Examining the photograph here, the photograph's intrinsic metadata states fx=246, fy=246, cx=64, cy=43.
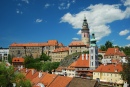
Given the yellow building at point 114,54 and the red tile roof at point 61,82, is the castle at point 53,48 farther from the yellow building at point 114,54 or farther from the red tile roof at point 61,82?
the red tile roof at point 61,82

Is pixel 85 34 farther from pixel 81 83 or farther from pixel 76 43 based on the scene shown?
pixel 81 83

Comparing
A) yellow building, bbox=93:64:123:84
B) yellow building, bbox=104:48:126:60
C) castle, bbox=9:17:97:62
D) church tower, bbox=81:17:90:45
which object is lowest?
yellow building, bbox=93:64:123:84

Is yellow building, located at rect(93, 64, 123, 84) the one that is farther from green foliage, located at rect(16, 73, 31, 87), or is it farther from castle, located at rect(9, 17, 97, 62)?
castle, located at rect(9, 17, 97, 62)

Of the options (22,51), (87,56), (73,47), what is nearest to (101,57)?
(73,47)

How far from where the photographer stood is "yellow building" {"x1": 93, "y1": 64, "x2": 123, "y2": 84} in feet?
179

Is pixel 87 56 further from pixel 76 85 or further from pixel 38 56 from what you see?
pixel 38 56

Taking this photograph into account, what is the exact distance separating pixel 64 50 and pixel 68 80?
269 ft

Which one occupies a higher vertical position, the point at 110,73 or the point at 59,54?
the point at 59,54

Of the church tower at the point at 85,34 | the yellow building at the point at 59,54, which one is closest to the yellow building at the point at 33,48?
the yellow building at the point at 59,54

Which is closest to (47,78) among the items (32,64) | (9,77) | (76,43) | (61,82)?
(61,82)

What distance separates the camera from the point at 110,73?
183ft

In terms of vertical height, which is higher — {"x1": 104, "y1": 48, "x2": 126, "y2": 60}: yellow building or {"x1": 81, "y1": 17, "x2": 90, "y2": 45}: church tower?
{"x1": 81, "y1": 17, "x2": 90, "y2": 45}: church tower

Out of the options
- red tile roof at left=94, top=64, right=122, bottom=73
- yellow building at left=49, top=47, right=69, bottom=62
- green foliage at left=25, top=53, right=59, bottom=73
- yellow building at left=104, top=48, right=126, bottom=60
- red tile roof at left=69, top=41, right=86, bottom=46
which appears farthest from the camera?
yellow building at left=49, top=47, right=69, bottom=62

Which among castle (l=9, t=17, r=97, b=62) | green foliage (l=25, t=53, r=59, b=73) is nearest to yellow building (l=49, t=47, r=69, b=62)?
castle (l=9, t=17, r=97, b=62)
